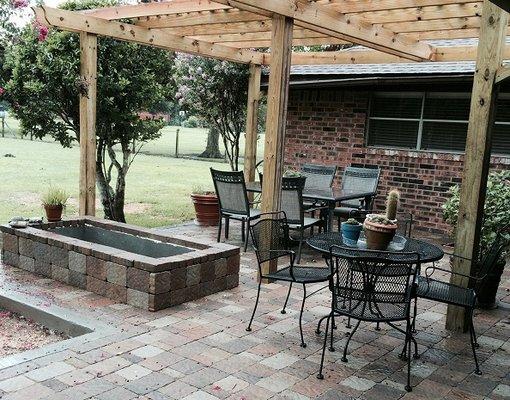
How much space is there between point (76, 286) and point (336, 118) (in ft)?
20.6

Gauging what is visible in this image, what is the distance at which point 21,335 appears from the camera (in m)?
4.02

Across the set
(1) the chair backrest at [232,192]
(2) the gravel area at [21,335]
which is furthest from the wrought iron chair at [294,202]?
(2) the gravel area at [21,335]

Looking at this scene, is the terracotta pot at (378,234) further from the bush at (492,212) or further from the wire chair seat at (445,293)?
the bush at (492,212)

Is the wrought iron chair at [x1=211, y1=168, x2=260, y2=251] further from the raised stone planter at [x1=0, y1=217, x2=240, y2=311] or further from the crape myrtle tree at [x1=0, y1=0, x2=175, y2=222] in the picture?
the crape myrtle tree at [x1=0, y1=0, x2=175, y2=222]

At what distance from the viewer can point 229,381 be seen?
3.26 metres

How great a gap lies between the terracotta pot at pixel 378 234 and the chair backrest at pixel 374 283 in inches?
13.8

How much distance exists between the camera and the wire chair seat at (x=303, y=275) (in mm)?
4035

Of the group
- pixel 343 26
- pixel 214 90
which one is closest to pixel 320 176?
pixel 214 90

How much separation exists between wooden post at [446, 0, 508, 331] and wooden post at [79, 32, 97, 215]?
4299mm

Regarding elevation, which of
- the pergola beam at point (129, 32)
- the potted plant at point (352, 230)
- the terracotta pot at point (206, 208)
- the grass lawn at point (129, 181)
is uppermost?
the pergola beam at point (129, 32)

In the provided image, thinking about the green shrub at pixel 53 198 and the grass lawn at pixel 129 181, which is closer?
the green shrub at pixel 53 198

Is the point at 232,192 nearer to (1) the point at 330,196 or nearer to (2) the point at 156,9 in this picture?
(1) the point at 330,196

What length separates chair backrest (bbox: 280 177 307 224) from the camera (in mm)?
6191

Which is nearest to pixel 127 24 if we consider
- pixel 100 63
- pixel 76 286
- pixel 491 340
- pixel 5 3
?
pixel 100 63
